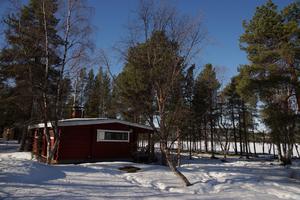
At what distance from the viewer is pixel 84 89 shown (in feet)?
111

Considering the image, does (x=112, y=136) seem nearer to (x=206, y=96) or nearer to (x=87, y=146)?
(x=87, y=146)

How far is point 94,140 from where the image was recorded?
15.1 m

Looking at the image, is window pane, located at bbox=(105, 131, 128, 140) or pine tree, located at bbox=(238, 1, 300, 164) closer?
pine tree, located at bbox=(238, 1, 300, 164)

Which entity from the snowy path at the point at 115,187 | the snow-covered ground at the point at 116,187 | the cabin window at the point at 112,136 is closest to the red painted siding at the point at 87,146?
the cabin window at the point at 112,136


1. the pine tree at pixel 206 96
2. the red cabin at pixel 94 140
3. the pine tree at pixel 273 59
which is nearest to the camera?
the pine tree at pixel 273 59

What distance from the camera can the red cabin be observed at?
564 inches

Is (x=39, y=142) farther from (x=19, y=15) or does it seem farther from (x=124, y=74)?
(x=19, y=15)

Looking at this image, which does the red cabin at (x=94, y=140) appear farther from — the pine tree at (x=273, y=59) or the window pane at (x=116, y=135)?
the pine tree at (x=273, y=59)

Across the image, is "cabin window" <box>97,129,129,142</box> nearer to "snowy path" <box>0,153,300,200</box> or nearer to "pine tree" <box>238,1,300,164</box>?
"snowy path" <box>0,153,300,200</box>

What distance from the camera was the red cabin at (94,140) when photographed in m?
14.3

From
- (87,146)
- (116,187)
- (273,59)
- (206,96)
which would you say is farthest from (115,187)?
(206,96)

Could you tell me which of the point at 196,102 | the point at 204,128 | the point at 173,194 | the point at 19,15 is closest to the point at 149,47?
the point at 173,194

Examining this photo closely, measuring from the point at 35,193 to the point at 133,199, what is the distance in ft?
7.19

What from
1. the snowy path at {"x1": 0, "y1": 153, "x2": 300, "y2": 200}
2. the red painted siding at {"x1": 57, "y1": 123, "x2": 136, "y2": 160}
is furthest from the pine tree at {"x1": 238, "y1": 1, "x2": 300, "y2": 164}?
the red painted siding at {"x1": 57, "y1": 123, "x2": 136, "y2": 160}
